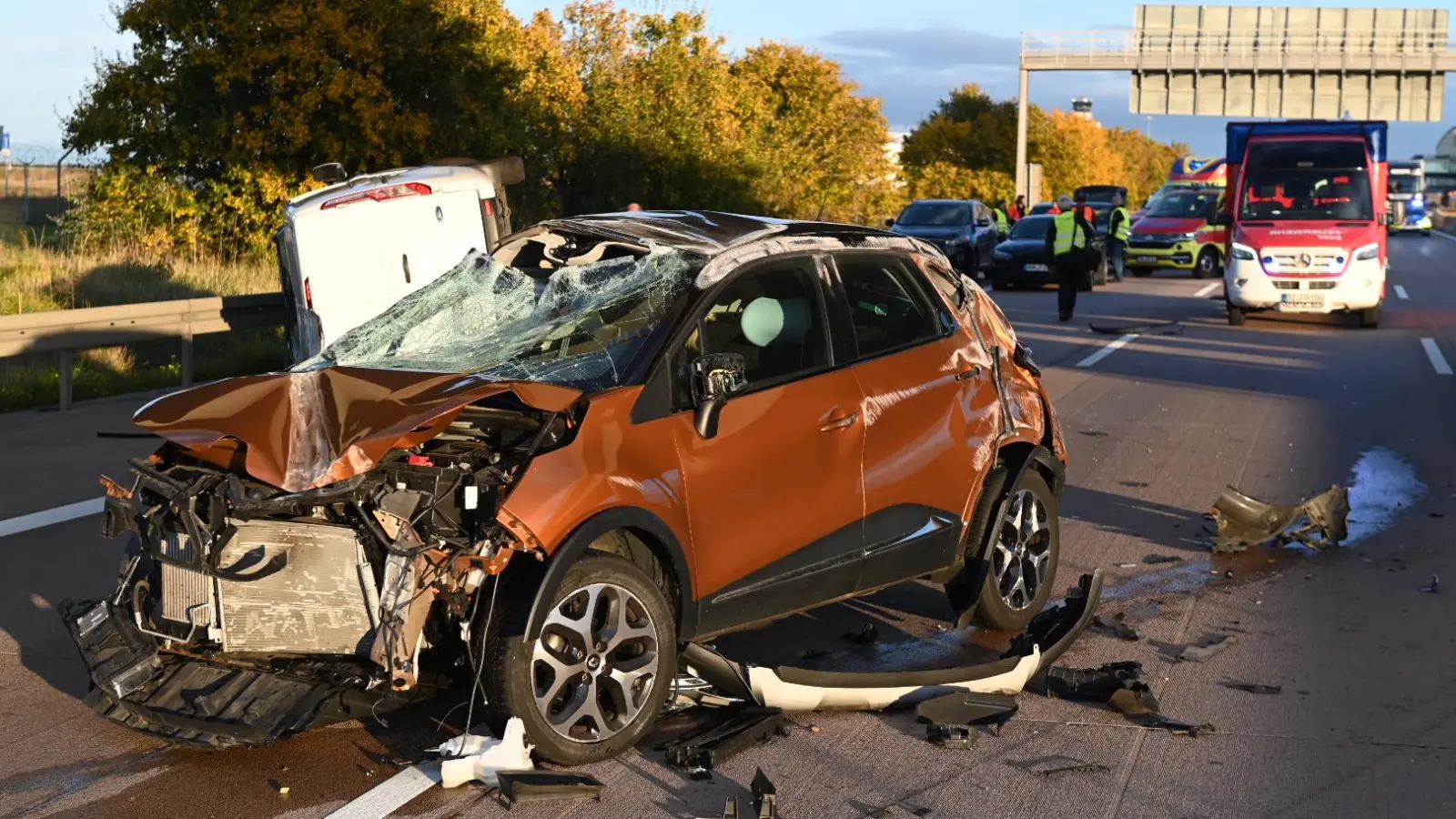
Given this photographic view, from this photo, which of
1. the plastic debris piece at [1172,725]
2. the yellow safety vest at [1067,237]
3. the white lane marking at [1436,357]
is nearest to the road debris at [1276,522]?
the plastic debris piece at [1172,725]

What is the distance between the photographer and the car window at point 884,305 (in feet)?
21.4

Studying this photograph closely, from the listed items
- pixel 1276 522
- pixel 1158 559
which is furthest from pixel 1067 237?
pixel 1158 559

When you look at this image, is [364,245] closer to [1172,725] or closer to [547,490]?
[547,490]

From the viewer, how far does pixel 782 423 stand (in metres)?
5.95

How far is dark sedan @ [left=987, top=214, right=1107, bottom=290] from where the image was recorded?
32.3 m

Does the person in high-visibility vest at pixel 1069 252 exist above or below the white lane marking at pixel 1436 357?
above

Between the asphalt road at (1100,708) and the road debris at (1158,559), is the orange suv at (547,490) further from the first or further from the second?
the road debris at (1158,559)

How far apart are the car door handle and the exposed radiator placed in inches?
69.7

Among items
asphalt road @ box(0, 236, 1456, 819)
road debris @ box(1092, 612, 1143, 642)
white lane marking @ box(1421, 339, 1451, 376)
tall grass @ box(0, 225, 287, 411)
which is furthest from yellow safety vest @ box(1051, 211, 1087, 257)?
road debris @ box(1092, 612, 1143, 642)

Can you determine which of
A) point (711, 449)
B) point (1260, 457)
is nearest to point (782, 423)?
point (711, 449)

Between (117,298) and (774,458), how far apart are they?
14501 millimetres

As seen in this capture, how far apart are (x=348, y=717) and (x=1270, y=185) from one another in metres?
21.5

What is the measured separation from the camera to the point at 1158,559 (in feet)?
29.1

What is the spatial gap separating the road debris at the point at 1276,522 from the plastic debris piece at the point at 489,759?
5030 millimetres
